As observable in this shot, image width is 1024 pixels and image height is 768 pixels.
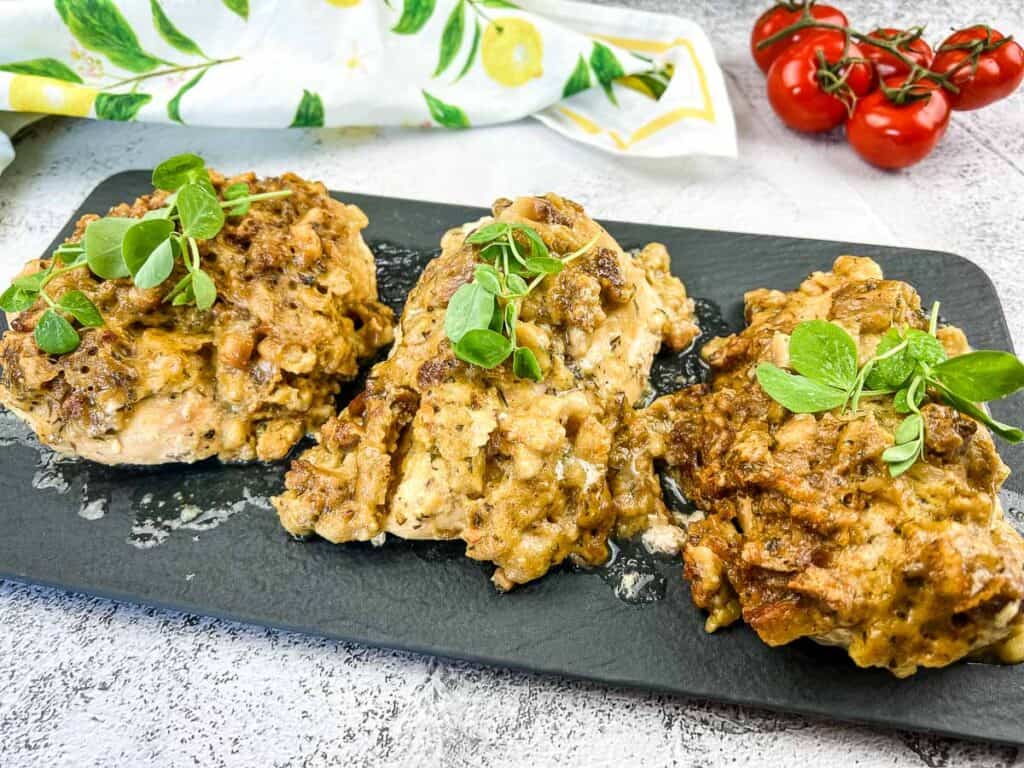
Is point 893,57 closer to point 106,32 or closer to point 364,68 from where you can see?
point 364,68

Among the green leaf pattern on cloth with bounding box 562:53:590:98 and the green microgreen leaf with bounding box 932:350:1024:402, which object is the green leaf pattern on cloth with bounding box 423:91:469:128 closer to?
the green leaf pattern on cloth with bounding box 562:53:590:98

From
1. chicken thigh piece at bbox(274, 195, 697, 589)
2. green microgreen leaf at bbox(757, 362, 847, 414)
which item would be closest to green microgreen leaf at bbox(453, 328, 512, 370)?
chicken thigh piece at bbox(274, 195, 697, 589)

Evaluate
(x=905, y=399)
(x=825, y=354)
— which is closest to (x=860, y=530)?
(x=905, y=399)

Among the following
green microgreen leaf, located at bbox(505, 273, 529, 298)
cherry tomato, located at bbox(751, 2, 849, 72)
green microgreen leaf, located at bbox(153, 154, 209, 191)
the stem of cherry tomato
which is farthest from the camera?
cherry tomato, located at bbox(751, 2, 849, 72)

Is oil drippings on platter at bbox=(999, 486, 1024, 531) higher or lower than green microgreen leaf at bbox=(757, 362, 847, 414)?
lower

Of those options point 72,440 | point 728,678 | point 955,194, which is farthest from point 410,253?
point 955,194

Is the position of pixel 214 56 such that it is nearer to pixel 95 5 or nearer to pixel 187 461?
pixel 95 5
